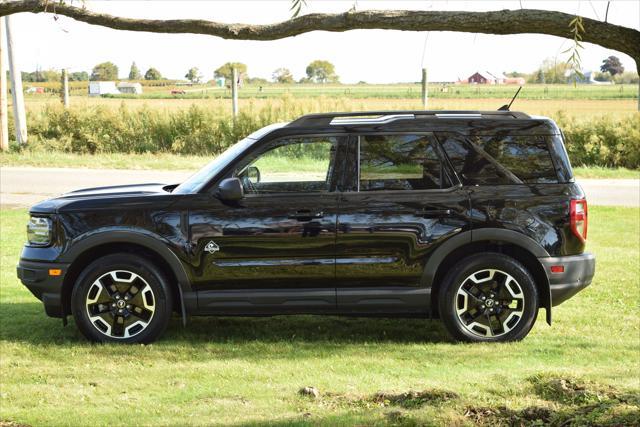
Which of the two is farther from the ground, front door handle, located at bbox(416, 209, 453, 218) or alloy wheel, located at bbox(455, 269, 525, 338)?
front door handle, located at bbox(416, 209, 453, 218)

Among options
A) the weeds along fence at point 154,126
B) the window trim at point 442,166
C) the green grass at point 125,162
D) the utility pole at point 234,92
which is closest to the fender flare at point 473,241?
the window trim at point 442,166

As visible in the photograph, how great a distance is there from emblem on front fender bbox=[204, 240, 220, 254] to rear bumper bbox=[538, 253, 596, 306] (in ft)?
8.23

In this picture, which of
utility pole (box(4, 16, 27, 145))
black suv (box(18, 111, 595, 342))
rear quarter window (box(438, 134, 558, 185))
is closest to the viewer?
black suv (box(18, 111, 595, 342))

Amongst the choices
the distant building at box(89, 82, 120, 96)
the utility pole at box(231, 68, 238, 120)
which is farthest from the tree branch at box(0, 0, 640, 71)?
the distant building at box(89, 82, 120, 96)

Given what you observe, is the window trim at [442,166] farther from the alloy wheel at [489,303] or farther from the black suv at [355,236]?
the alloy wheel at [489,303]

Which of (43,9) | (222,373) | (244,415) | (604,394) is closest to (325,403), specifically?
(244,415)

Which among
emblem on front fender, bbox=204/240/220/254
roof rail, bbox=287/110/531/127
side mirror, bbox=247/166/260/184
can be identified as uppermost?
roof rail, bbox=287/110/531/127

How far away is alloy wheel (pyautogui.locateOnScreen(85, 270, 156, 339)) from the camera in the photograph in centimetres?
698

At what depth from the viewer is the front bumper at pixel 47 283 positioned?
7.05 meters

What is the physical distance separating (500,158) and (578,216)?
753mm

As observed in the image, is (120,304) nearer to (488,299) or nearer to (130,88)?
(488,299)

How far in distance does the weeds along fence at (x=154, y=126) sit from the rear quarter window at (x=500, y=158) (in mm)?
18486

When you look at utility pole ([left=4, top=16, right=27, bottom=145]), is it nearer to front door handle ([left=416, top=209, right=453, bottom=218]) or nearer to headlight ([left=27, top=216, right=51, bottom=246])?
headlight ([left=27, top=216, right=51, bottom=246])

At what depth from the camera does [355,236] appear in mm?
6910
